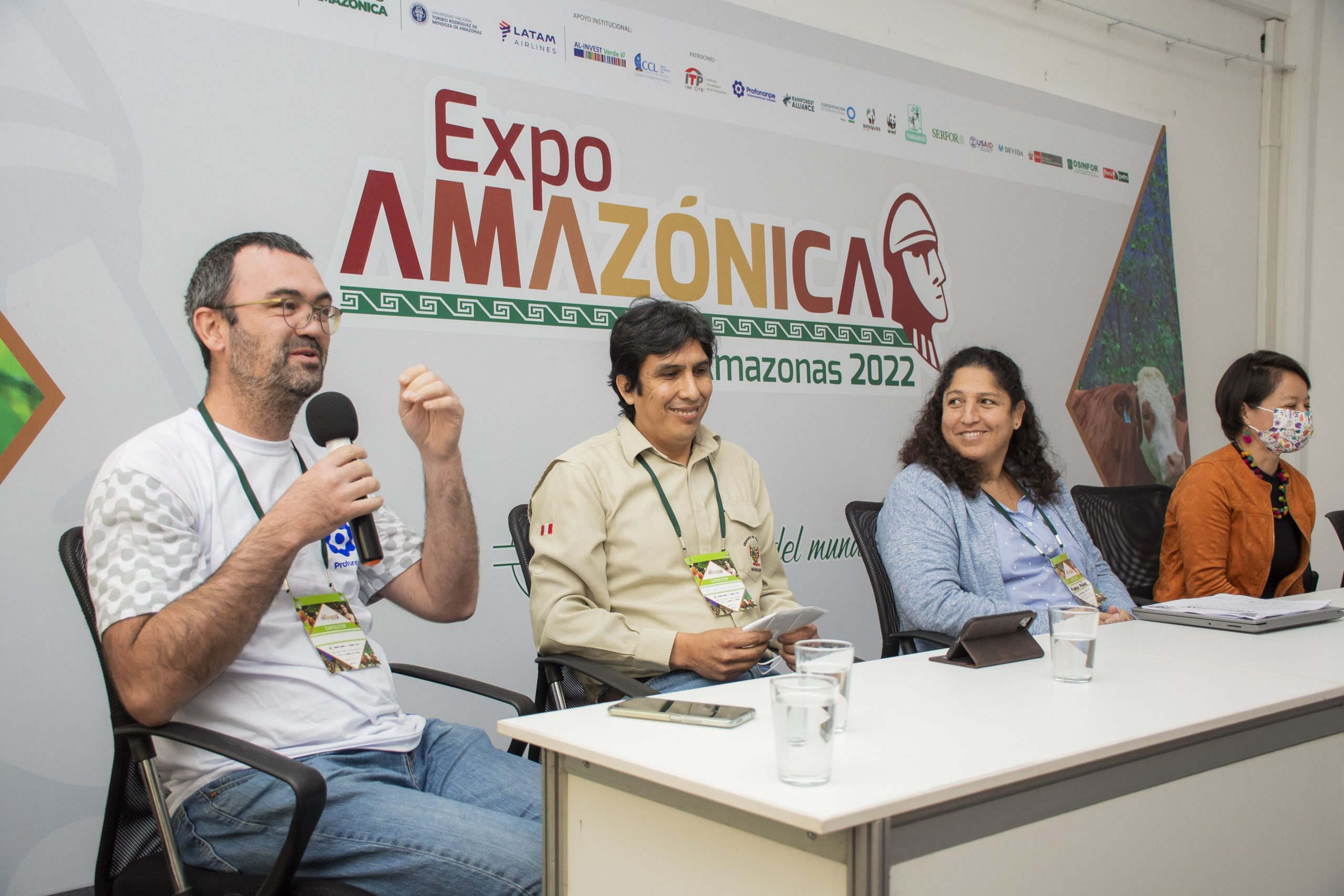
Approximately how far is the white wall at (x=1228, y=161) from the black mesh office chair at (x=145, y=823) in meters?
4.27

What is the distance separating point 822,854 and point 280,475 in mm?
1131

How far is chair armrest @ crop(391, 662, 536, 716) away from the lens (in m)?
1.73

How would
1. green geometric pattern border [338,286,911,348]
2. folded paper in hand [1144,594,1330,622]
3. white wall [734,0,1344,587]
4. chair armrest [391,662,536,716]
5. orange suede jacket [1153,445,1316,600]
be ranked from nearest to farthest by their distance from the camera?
chair armrest [391,662,536,716]
folded paper in hand [1144,594,1330,622]
green geometric pattern border [338,286,911,348]
orange suede jacket [1153,445,1316,600]
white wall [734,0,1344,587]

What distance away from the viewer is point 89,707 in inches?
97.4

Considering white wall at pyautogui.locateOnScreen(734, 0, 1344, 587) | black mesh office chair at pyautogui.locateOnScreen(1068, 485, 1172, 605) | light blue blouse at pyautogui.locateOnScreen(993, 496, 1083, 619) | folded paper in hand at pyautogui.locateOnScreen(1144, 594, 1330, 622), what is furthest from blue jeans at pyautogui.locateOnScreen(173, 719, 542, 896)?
white wall at pyautogui.locateOnScreen(734, 0, 1344, 587)

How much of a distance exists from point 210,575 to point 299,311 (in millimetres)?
479

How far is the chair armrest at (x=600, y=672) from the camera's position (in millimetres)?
1838

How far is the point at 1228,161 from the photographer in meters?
5.60

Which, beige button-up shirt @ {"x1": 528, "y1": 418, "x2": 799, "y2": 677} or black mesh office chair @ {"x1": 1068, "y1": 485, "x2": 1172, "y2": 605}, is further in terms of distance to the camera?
black mesh office chair @ {"x1": 1068, "y1": 485, "x2": 1172, "y2": 605}

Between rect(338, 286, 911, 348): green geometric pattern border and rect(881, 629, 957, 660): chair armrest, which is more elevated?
rect(338, 286, 911, 348): green geometric pattern border

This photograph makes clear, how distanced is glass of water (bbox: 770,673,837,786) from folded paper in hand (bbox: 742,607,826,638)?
81cm

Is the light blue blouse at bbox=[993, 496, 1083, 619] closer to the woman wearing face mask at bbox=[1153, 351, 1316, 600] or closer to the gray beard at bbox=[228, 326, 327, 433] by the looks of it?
the woman wearing face mask at bbox=[1153, 351, 1316, 600]

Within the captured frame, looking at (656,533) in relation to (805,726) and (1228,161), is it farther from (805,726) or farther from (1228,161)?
(1228,161)

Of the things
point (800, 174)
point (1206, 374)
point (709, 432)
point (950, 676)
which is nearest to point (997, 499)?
point (709, 432)
